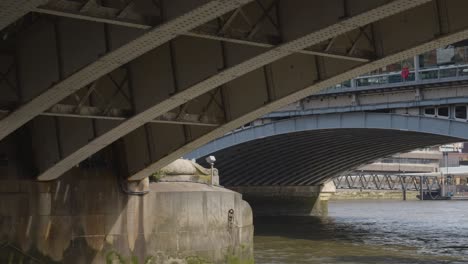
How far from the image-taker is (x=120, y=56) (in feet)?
40.2

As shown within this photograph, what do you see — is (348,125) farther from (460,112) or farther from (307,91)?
(307,91)

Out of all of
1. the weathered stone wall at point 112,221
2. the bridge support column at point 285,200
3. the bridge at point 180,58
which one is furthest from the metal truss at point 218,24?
the bridge support column at point 285,200

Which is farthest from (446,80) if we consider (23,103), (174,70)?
(23,103)

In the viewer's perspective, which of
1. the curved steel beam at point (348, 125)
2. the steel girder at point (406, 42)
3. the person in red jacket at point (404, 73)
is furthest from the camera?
the person in red jacket at point (404, 73)

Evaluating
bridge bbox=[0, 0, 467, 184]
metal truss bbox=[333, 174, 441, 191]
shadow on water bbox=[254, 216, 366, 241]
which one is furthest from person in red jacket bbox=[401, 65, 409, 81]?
metal truss bbox=[333, 174, 441, 191]

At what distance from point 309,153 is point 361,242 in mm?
15165

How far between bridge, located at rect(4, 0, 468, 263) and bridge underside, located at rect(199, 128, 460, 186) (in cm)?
2139

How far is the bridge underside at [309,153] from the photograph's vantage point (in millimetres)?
43750

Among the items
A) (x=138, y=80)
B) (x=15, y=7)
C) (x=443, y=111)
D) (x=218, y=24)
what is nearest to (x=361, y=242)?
(x=443, y=111)

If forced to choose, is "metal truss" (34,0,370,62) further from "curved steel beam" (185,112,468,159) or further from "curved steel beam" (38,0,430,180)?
"curved steel beam" (185,112,468,159)

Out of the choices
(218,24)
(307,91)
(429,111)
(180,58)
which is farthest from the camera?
(429,111)

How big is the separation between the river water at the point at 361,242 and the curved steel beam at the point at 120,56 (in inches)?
625

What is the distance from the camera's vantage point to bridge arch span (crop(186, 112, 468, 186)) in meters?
37.3

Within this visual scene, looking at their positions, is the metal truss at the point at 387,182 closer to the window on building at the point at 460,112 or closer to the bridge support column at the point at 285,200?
the bridge support column at the point at 285,200
